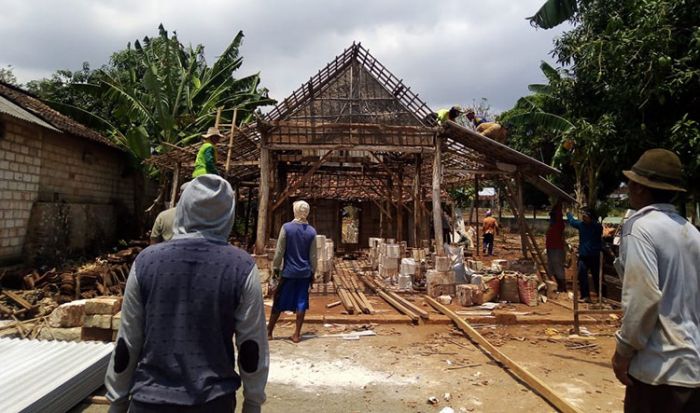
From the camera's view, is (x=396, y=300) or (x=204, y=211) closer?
(x=204, y=211)

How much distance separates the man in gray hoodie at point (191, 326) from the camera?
6.00ft

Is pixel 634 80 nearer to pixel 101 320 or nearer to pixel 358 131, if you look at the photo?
pixel 358 131

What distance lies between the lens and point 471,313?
24.2 ft

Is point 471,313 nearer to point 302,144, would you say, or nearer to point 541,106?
point 302,144

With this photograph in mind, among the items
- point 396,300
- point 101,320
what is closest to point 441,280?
point 396,300

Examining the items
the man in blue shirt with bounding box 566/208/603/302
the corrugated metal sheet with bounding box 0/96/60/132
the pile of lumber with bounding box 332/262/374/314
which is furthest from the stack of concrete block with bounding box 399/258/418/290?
the corrugated metal sheet with bounding box 0/96/60/132

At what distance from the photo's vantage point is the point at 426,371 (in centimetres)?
490

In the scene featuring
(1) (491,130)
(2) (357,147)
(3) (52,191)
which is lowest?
(3) (52,191)

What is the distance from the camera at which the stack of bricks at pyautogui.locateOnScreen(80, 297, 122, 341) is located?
4.79 meters

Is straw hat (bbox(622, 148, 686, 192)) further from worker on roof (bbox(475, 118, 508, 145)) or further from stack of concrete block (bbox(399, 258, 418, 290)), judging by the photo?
worker on roof (bbox(475, 118, 508, 145))

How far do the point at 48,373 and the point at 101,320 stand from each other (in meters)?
1.20

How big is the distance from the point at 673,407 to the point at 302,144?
838 cm

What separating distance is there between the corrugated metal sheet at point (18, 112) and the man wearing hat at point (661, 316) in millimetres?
11921

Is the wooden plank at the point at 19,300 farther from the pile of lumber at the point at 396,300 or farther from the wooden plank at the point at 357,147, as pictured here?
the pile of lumber at the point at 396,300
